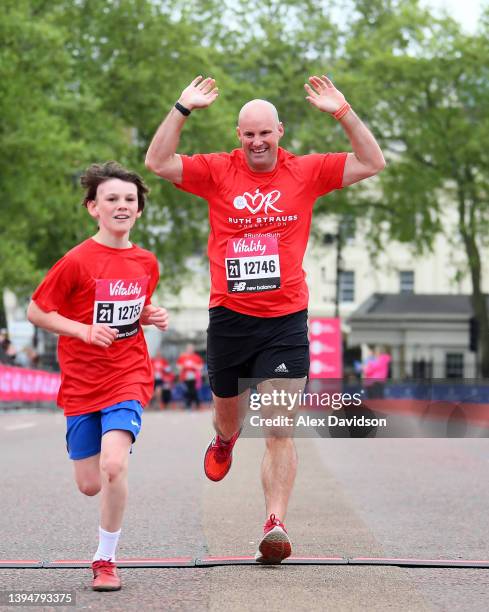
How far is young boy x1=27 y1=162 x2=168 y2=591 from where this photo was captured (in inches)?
247

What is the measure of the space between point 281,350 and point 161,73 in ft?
123

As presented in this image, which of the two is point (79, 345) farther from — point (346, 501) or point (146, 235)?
point (146, 235)

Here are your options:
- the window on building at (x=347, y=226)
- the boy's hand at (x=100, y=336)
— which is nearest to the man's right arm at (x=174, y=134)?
the boy's hand at (x=100, y=336)

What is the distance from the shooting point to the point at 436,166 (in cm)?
4331

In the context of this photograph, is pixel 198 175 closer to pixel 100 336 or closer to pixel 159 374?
pixel 100 336

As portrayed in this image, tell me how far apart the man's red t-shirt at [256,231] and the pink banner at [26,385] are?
22.6m

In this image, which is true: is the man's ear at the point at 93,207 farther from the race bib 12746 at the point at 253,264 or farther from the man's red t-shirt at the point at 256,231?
the race bib 12746 at the point at 253,264

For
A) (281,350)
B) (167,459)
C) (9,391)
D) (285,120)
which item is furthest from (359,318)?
(281,350)

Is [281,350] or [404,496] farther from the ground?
[281,350]

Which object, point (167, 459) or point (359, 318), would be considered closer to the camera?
point (167, 459)

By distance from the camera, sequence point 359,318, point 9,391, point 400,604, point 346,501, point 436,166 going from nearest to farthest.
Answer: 1. point 400,604
2. point 346,501
3. point 9,391
4. point 436,166
5. point 359,318

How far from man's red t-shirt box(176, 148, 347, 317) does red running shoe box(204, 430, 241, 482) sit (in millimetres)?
915

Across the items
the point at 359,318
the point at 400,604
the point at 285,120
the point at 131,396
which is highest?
the point at 285,120

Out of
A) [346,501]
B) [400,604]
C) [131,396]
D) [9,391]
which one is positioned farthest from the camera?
[9,391]
